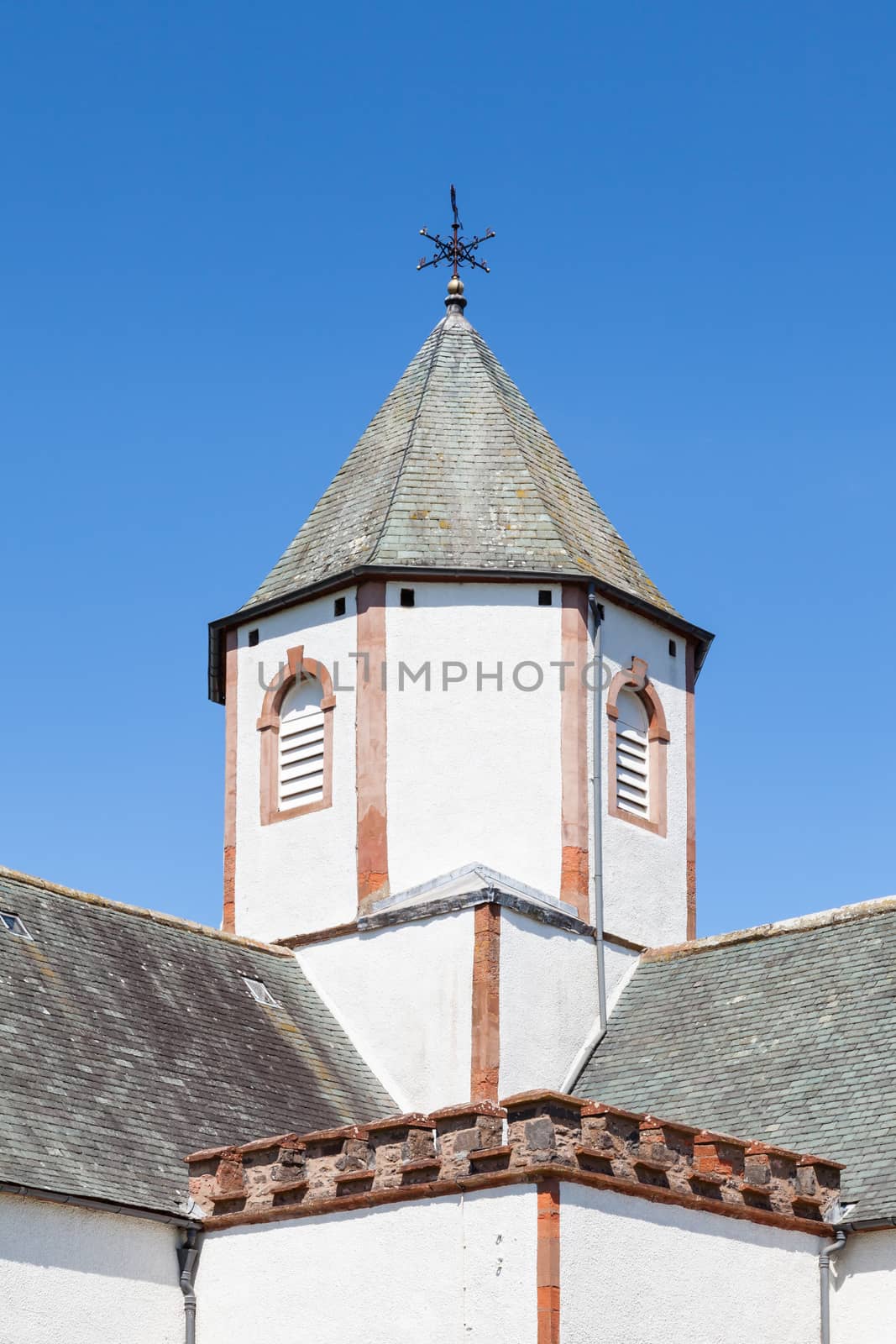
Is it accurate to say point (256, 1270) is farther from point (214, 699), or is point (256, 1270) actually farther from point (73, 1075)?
point (214, 699)

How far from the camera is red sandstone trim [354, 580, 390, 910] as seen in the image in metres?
27.5

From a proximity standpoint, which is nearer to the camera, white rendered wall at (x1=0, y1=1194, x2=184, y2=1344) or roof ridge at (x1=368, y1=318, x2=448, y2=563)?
white rendered wall at (x1=0, y1=1194, x2=184, y2=1344)

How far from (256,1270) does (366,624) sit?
959 centimetres

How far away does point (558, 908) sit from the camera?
27.1 meters

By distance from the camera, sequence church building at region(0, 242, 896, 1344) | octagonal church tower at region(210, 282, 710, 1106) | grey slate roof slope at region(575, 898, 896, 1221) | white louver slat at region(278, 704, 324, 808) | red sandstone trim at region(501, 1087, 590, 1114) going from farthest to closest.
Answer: white louver slat at region(278, 704, 324, 808), octagonal church tower at region(210, 282, 710, 1106), grey slate roof slope at region(575, 898, 896, 1221), church building at region(0, 242, 896, 1344), red sandstone trim at region(501, 1087, 590, 1114)

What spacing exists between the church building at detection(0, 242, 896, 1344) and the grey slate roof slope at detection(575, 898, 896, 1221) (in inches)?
2.0

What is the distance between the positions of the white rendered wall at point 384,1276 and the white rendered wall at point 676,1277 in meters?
0.51

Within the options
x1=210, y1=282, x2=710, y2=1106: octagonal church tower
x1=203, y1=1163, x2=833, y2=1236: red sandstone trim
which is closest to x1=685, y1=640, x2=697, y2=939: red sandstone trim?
→ x1=210, y1=282, x2=710, y2=1106: octagonal church tower

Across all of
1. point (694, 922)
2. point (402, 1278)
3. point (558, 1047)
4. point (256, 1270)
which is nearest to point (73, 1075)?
point (256, 1270)

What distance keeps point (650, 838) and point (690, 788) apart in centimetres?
127

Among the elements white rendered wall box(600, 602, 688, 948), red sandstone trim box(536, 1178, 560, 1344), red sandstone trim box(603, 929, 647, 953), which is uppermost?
white rendered wall box(600, 602, 688, 948)

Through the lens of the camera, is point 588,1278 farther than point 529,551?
No

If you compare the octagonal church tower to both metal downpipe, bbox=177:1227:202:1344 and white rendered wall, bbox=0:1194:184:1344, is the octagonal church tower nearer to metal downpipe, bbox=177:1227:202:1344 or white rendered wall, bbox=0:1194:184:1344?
metal downpipe, bbox=177:1227:202:1344

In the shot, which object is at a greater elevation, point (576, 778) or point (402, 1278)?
point (576, 778)
